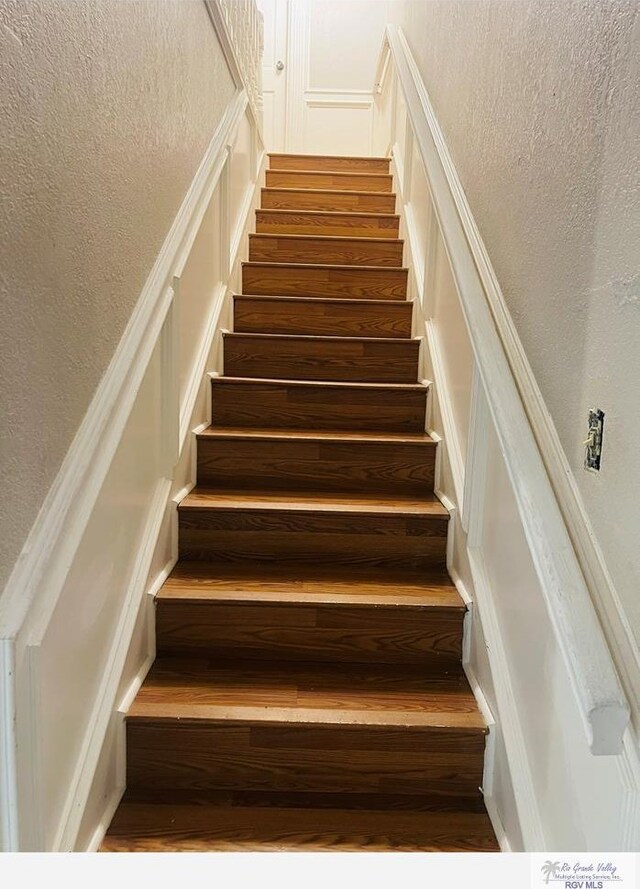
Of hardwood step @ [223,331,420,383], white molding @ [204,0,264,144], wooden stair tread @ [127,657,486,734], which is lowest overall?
wooden stair tread @ [127,657,486,734]

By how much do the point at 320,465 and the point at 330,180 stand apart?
2.46m

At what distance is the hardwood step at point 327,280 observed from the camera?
2.85m

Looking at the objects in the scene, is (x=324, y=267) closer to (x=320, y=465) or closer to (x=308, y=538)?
(x=320, y=465)

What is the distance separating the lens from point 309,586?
171cm

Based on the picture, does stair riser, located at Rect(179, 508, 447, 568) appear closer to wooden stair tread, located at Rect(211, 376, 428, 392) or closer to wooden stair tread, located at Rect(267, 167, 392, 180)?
wooden stair tread, located at Rect(211, 376, 428, 392)

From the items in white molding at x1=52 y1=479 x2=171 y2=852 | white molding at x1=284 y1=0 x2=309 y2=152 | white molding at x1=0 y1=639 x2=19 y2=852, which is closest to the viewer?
white molding at x1=0 y1=639 x2=19 y2=852

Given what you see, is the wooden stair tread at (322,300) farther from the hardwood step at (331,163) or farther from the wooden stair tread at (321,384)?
the hardwood step at (331,163)

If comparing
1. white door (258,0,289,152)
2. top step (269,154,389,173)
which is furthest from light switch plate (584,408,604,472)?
white door (258,0,289,152)

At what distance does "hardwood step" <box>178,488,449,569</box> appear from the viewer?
1.85 m

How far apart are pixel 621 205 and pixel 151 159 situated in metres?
1.16

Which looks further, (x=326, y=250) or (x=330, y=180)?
(x=330, y=180)

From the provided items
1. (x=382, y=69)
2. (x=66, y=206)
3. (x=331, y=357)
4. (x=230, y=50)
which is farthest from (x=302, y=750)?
(x=382, y=69)

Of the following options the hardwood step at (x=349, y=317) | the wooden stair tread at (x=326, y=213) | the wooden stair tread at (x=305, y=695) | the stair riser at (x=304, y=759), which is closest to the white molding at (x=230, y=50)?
the wooden stair tread at (x=326, y=213)

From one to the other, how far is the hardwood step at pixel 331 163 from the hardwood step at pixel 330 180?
5.2 inches
